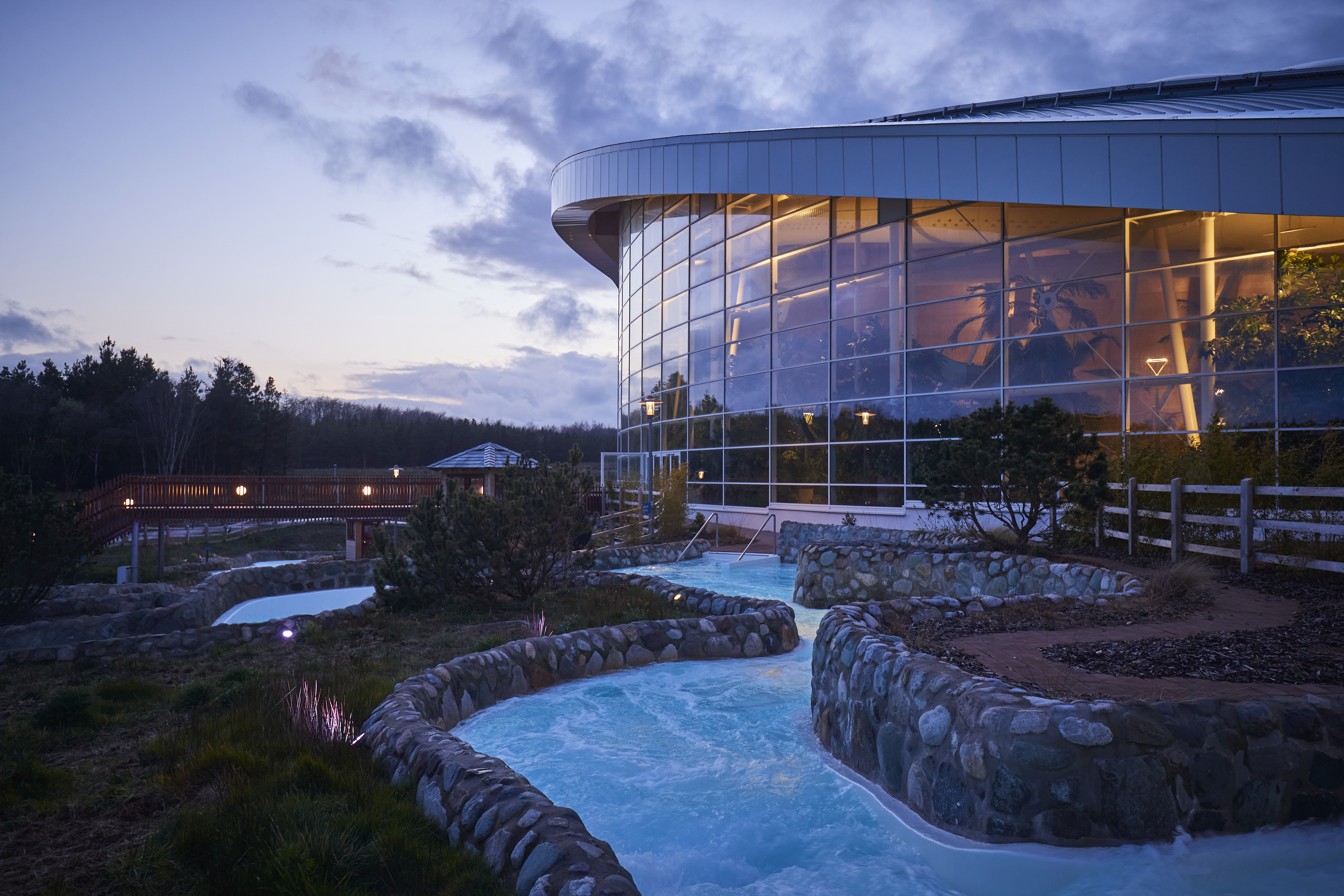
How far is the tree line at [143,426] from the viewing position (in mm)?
39719

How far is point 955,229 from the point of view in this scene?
708 inches

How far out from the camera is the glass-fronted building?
13148mm

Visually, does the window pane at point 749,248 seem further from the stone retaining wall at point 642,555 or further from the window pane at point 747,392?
the stone retaining wall at point 642,555

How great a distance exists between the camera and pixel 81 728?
5410mm

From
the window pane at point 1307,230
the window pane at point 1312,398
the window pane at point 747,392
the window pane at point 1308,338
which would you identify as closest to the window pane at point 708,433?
the window pane at point 747,392

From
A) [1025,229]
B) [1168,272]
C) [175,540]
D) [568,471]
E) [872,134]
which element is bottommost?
[175,540]

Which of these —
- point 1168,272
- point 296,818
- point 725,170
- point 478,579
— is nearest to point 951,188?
point 1168,272

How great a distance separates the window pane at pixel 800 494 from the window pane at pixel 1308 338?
970cm

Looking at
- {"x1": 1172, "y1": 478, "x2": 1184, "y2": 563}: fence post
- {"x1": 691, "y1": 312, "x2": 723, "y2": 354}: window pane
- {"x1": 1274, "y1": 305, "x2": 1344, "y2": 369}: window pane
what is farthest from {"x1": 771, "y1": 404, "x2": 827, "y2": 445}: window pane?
{"x1": 1172, "y1": 478, "x2": 1184, "y2": 563}: fence post

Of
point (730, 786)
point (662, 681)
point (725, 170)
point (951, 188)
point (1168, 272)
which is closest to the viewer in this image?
point (730, 786)

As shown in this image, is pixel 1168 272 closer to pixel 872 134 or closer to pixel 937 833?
pixel 872 134

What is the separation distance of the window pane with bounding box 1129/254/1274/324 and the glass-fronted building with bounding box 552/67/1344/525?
0.11ft

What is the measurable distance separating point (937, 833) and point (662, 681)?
3.85 metres

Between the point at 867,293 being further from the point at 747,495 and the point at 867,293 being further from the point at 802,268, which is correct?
the point at 747,495
